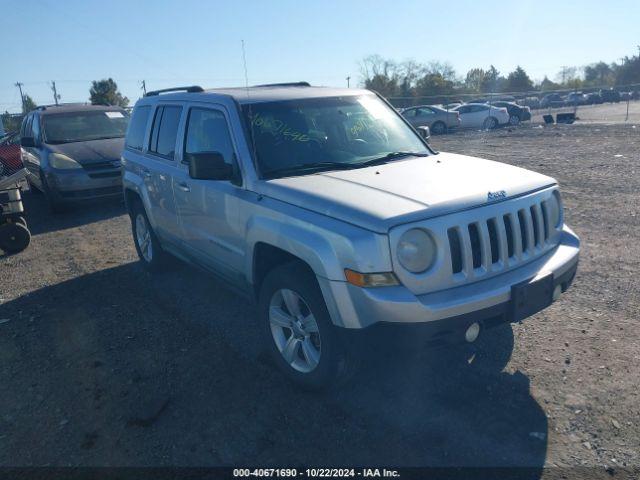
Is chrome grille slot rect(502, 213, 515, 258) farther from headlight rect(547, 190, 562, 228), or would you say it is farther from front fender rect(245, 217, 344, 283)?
front fender rect(245, 217, 344, 283)

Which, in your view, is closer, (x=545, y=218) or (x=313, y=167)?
(x=545, y=218)

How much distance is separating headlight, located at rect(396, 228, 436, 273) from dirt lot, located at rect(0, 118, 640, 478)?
989 mm

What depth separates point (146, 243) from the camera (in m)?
6.62

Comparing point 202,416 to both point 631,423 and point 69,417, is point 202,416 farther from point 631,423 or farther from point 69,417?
point 631,423

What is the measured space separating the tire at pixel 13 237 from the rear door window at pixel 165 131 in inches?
129

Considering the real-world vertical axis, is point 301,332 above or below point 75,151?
below

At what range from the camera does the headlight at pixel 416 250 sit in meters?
3.16

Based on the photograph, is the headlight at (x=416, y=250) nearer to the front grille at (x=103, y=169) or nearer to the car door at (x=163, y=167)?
the car door at (x=163, y=167)

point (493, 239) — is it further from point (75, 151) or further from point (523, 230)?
point (75, 151)

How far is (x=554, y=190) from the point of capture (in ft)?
13.2

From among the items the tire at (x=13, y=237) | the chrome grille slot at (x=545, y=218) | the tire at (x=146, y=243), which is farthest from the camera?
the tire at (x=13, y=237)

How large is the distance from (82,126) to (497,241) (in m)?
9.76

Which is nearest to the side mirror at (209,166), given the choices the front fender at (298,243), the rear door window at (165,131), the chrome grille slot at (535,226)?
the front fender at (298,243)

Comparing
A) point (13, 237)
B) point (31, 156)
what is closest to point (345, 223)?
point (13, 237)
